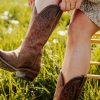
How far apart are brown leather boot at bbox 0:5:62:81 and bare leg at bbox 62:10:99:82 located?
5.4 inches

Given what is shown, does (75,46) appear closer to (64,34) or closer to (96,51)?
(96,51)

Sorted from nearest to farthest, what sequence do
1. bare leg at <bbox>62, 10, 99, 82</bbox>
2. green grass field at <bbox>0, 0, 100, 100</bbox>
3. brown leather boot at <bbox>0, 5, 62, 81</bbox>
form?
bare leg at <bbox>62, 10, 99, 82</bbox> → brown leather boot at <bbox>0, 5, 62, 81</bbox> → green grass field at <bbox>0, 0, 100, 100</bbox>

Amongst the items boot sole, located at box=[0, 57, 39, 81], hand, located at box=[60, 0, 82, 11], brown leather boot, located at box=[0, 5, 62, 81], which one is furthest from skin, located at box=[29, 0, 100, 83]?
boot sole, located at box=[0, 57, 39, 81]

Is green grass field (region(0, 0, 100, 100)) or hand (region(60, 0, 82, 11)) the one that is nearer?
hand (region(60, 0, 82, 11))

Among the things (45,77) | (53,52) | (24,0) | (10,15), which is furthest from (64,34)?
(24,0)

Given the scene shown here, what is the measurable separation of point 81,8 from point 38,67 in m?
0.45

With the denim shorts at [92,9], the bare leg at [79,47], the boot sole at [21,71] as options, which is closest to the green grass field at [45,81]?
the boot sole at [21,71]

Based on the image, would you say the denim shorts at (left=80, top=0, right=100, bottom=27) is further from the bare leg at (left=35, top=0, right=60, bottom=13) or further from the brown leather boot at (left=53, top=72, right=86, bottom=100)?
the brown leather boot at (left=53, top=72, right=86, bottom=100)

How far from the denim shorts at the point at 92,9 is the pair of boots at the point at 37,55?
147 mm

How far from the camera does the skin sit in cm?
264

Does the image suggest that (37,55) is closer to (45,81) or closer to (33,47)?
(33,47)

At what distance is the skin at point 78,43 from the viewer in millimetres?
2639

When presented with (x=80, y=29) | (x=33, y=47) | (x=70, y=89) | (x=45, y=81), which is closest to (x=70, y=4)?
(x=80, y=29)

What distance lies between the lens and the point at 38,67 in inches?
114
